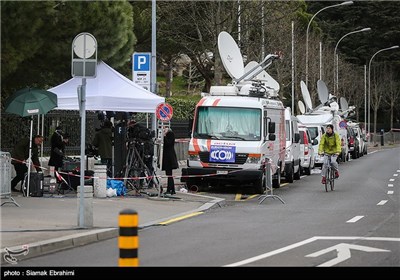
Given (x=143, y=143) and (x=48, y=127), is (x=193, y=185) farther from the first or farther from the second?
(x=48, y=127)

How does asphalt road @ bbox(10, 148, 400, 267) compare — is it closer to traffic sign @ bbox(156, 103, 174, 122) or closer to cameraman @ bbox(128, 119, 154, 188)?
cameraman @ bbox(128, 119, 154, 188)

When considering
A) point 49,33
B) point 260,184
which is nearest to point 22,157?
point 49,33

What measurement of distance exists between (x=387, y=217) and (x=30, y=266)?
834cm

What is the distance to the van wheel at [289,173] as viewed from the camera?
2756 centimetres

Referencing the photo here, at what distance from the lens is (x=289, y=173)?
27734mm

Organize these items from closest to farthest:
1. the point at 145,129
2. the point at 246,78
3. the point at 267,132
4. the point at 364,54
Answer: the point at 145,129 → the point at 267,132 → the point at 246,78 → the point at 364,54

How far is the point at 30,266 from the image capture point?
1023cm

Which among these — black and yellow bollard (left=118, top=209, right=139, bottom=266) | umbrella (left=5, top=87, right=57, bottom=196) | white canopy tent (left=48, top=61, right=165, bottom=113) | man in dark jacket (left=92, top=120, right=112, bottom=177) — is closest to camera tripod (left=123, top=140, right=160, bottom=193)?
man in dark jacket (left=92, top=120, right=112, bottom=177)

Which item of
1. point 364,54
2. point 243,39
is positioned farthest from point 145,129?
point 364,54

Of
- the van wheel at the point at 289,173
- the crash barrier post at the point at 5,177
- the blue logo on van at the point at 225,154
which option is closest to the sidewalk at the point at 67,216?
the crash barrier post at the point at 5,177

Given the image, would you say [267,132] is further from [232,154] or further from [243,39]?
[243,39]

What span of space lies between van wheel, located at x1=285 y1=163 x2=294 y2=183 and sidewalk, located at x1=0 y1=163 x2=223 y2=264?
6.49 metres

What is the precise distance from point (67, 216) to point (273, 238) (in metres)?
4.52

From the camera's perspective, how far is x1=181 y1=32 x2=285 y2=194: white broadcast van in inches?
870
